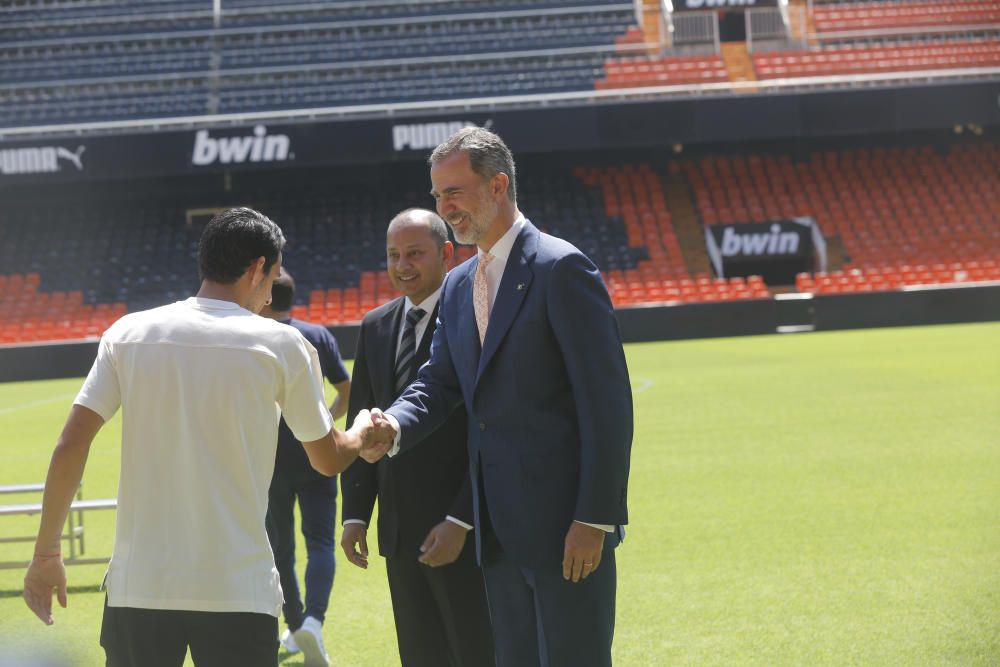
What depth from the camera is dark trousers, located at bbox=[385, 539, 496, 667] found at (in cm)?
375

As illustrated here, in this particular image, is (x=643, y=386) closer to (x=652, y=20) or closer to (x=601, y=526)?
(x=601, y=526)

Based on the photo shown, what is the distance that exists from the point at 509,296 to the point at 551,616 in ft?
2.93

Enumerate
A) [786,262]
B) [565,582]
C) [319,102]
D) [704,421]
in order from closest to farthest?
[565,582] → [704,421] → [319,102] → [786,262]

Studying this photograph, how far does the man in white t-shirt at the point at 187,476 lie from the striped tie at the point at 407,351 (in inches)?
44.2

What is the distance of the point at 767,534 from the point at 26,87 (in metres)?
30.3

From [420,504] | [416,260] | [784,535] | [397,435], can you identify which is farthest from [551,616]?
[784,535]

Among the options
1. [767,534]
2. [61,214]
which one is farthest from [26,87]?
[767,534]

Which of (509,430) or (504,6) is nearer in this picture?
(509,430)

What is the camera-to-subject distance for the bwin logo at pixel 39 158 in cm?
2802

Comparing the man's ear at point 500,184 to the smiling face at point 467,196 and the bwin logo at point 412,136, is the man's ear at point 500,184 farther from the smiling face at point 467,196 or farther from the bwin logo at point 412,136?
the bwin logo at point 412,136

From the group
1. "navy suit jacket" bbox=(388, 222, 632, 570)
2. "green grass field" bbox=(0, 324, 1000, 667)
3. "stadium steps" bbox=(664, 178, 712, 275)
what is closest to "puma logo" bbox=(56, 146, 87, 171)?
"green grass field" bbox=(0, 324, 1000, 667)

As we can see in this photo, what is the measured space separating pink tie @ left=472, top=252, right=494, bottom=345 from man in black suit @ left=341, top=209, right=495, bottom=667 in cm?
53

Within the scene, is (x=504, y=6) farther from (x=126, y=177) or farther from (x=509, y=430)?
(x=509, y=430)

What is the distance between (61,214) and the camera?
31.9 meters
